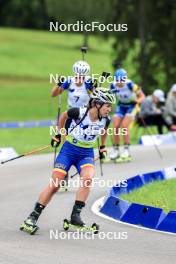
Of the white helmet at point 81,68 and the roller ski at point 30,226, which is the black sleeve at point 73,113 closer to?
the roller ski at point 30,226

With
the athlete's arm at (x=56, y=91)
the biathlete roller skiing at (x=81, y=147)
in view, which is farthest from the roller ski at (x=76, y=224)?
the athlete's arm at (x=56, y=91)

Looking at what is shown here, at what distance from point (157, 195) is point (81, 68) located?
2618mm

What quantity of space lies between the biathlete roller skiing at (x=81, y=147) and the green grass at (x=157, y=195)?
1.76m

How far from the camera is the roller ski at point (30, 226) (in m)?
11.0

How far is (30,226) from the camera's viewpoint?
1111 cm

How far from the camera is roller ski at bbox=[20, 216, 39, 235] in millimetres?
11047

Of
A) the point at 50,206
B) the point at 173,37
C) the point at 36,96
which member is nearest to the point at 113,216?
the point at 50,206

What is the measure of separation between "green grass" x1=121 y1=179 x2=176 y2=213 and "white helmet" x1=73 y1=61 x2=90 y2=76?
7.39 feet

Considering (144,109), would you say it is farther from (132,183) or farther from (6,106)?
(6,106)

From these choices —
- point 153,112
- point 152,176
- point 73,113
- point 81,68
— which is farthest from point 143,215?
point 153,112

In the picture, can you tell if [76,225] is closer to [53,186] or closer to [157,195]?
[53,186]

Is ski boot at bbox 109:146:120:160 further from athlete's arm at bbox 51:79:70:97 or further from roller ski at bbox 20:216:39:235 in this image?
roller ski at bbox 20:216:39:235

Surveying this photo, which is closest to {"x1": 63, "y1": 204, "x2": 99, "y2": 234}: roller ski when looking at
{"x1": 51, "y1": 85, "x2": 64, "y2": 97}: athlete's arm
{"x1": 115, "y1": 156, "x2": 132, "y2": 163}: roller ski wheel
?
{"x1": 51, "y1": 85, "x2": 64, "y2": 97}: athlete's arm

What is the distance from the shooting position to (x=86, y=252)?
9.81m
